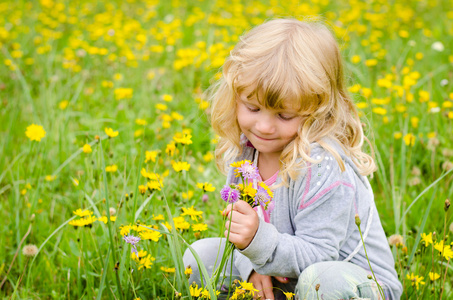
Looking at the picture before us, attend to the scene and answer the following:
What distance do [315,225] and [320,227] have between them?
16 millimetres

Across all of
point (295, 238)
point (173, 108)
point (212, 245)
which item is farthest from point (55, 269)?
point (173, 108)

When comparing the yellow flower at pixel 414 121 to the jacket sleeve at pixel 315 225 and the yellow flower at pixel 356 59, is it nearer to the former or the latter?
the yellow flower at pixel 356 59

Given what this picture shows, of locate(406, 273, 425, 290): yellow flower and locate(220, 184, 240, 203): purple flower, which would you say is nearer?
locate(220, 184, 240, 203): purple flower

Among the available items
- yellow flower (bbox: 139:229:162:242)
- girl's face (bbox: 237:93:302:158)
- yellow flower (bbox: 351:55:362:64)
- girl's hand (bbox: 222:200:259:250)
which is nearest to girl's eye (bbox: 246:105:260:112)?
girl's face (bbox: 237:93:302:158)

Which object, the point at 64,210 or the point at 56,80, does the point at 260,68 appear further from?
the point at 56,80

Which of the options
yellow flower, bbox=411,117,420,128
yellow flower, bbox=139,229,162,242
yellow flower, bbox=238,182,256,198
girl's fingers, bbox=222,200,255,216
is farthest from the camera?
yellow flower, bbox=411,117,420,128

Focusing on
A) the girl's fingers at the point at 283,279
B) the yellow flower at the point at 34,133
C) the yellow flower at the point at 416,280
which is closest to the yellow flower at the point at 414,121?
the yellow flower at the point at 416,280

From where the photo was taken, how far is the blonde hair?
1.37 meters

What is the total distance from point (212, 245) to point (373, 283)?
1.71ft

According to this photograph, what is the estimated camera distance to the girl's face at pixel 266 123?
1402 mm

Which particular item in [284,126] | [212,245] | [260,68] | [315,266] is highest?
[260,68]

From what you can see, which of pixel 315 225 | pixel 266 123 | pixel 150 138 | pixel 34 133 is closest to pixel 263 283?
pixel 315 225

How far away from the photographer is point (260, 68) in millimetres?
1384

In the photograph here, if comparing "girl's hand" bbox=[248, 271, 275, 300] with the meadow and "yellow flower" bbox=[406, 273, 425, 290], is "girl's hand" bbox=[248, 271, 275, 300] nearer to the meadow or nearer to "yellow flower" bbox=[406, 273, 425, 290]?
the meadow
